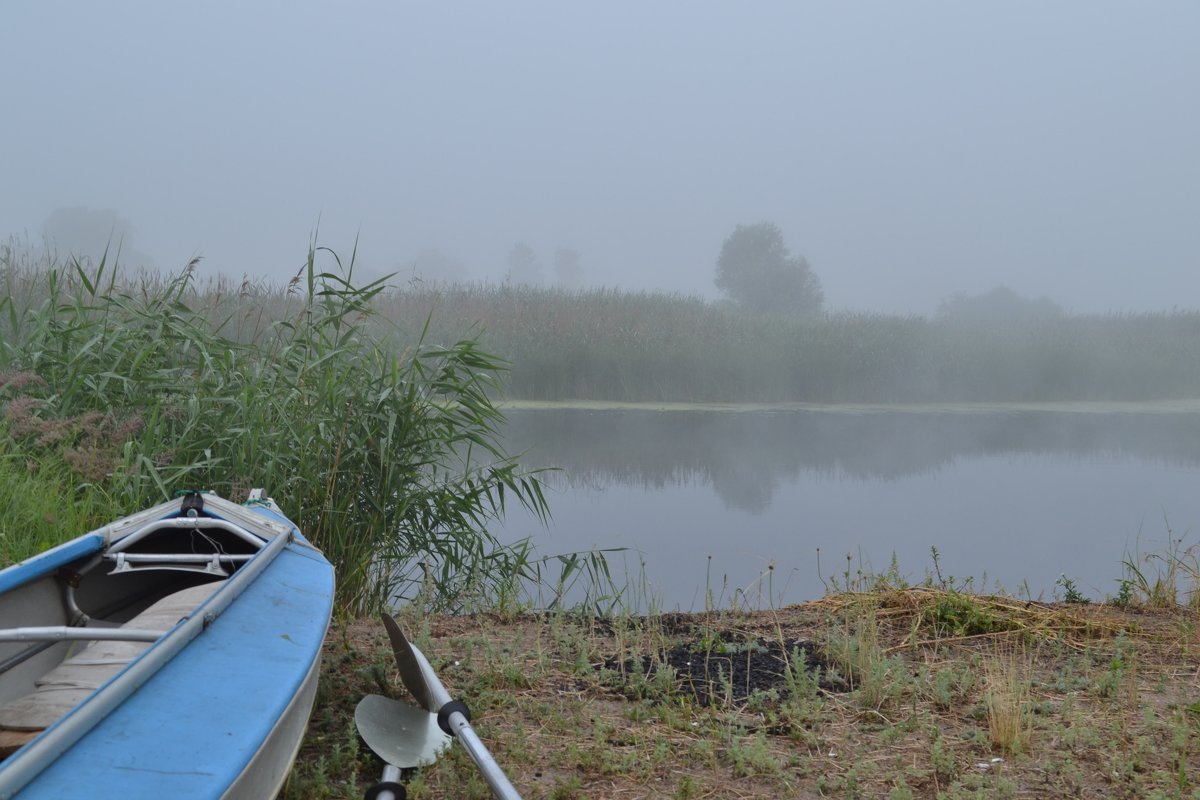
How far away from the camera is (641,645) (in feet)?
10.2

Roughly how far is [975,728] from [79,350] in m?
3.69

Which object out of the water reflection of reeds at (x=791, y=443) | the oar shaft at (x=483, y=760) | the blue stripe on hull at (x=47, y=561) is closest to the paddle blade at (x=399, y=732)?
the oar shaft at (x=483, y=760)

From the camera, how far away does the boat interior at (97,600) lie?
1.85 m

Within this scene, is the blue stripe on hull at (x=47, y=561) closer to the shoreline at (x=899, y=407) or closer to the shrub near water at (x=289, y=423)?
the shrub near water at (x=289, y=423)

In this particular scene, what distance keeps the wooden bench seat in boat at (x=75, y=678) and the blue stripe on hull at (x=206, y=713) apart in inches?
5.2

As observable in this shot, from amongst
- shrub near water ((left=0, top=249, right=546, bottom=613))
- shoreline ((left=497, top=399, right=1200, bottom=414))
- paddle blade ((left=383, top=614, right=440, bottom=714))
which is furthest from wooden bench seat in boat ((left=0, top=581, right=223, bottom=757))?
shoreline ((left=497, top=399, right=1200, bottom=414))

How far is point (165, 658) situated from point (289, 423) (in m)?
2.06

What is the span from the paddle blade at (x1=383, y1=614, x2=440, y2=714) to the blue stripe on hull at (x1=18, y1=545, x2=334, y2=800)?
247 mm

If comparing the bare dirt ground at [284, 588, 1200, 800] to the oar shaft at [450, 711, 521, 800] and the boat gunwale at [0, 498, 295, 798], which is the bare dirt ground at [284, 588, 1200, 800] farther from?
the boat gunwale at [0, 498, 295, 798]

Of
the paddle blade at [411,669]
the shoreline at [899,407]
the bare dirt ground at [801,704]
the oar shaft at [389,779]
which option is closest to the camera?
the oar shaft at [389,779]

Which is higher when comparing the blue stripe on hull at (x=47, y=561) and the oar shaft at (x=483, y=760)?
the blue stripe on hull at (x=47, y=561)

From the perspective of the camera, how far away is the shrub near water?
138 inches

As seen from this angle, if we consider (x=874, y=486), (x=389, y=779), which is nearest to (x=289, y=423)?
(x=389, y=779)

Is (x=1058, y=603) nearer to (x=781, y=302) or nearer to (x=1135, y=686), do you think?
(x=1135, y=686)
